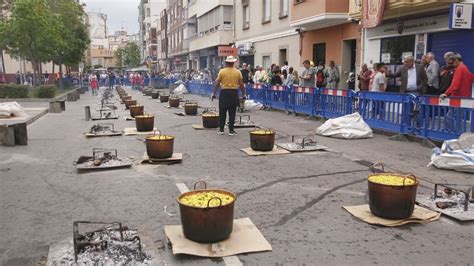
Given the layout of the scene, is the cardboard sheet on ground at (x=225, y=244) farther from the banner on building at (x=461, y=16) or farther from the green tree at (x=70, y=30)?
the green tree at (x=70, y=30)

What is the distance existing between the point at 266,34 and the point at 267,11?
4.42 ft

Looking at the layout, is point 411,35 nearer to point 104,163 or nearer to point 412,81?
point 412,81

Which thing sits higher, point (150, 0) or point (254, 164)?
point (150, 0)

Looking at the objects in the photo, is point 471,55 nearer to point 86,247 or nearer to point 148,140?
point 148,140

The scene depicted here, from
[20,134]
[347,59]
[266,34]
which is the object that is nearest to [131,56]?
[266,34]

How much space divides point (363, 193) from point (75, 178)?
4.26 meters

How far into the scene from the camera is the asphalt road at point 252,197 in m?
4.35

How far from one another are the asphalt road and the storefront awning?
10154 millimetres

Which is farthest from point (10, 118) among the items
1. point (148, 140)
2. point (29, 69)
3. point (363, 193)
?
point (29, 69)

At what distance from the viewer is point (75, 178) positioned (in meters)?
7.30

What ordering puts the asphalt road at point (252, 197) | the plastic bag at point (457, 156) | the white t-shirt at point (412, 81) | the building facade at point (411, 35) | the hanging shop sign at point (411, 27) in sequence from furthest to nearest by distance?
1. the hanging shop sign at point (411, 27)
2. the building facade at point (411, 35)
3. the white t-shirt at point (412, 81)
4. the plastic bag at point (457, 156)
5. the asphalt road at point (252, 197)

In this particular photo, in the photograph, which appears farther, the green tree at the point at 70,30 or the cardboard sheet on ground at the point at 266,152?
the green tree at the point at 70,30

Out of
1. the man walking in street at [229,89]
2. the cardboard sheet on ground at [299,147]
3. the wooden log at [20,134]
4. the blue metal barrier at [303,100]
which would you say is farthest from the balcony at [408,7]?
the wooden log at [20,134]

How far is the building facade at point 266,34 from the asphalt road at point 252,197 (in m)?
15.5
